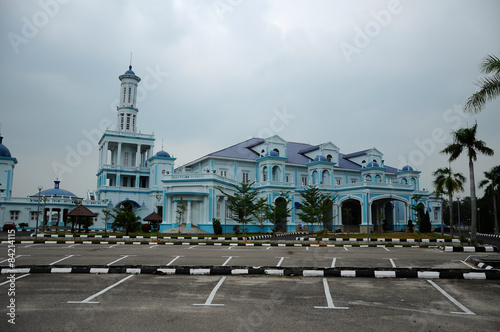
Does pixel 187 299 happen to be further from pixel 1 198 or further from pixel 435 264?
pixel 1 198

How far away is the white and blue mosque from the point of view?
3897 centimetres

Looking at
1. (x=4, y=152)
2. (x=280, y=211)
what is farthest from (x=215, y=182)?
(x=4, y=152)

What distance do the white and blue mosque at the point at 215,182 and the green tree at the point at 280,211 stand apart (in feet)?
3.04

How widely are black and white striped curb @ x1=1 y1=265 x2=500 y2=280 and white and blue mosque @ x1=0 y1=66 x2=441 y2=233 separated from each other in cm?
2527

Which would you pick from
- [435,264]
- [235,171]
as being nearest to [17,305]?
[435,264]

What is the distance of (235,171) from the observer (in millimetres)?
46156

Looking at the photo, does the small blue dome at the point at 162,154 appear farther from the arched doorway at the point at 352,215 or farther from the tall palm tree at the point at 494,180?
the tall palm tree at the point at 494,180

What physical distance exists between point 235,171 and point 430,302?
127 feet

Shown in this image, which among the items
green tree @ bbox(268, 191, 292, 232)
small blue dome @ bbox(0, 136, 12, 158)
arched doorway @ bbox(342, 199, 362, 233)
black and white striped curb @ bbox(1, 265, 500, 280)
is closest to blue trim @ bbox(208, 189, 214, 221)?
green tree @ bbox(268, 191, 292, 232)

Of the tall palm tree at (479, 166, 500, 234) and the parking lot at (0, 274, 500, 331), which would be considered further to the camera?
the tall palm tree at (479, 166, 500, 234)

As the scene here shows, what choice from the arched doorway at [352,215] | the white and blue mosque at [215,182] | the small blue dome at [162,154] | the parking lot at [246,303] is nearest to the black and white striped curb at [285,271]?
the parking lot at [246,303]

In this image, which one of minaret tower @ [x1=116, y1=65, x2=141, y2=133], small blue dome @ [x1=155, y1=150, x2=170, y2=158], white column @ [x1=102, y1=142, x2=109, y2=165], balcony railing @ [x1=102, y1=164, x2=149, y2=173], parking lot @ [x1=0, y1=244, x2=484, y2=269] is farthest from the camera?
minaret tower @ [x1=116, y1=65, x2=141, y2=133]

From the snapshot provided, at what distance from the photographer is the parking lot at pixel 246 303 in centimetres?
644

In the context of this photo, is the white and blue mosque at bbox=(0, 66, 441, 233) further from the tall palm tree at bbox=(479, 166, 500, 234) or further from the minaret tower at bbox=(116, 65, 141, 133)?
the tall palm tree at bbox=(479, 166, 500, 234)
